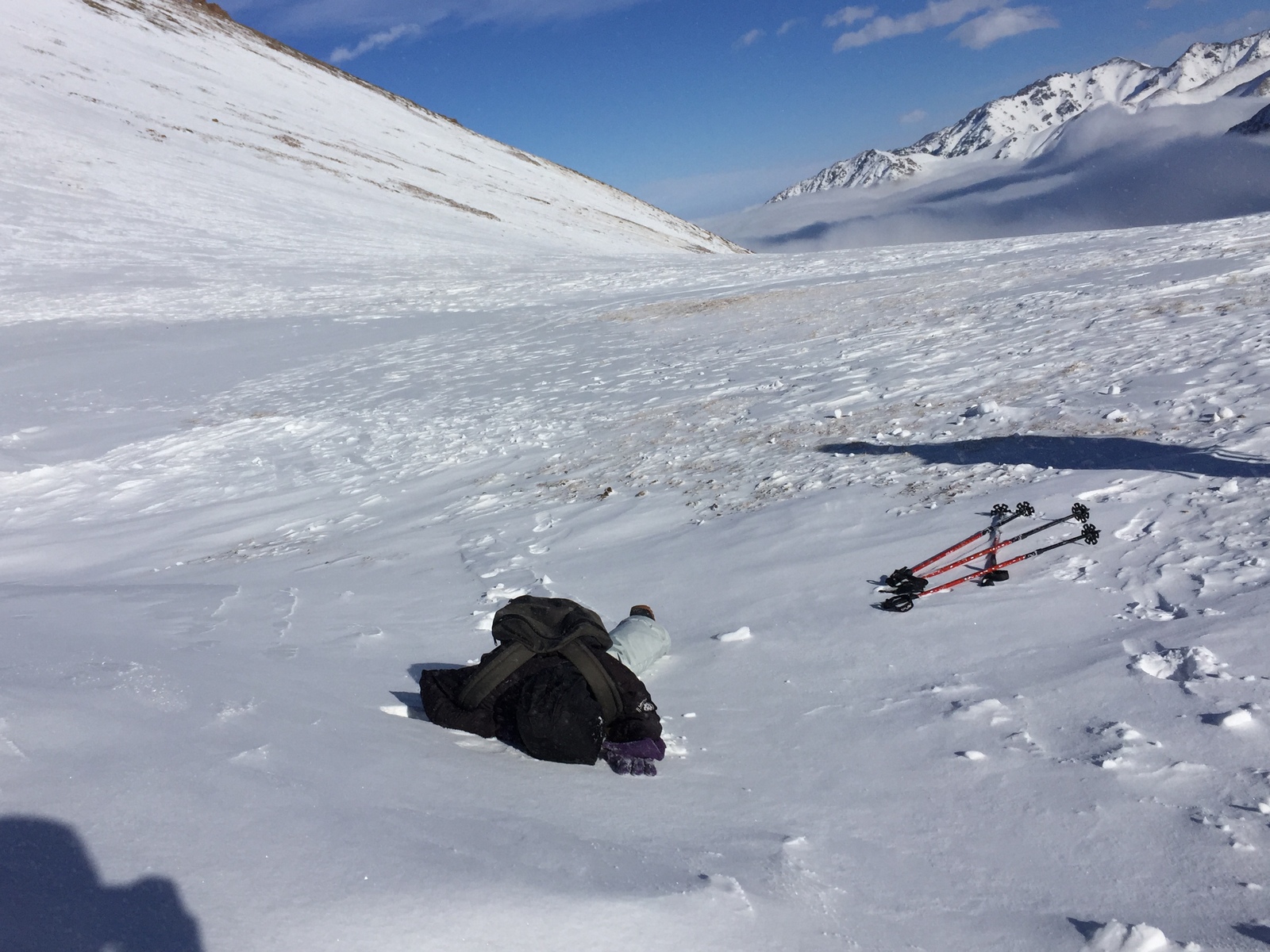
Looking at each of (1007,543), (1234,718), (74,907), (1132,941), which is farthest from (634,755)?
(1007,543)

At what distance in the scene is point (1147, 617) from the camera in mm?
3920

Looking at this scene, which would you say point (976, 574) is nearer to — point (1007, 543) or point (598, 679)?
point (1007, 543)

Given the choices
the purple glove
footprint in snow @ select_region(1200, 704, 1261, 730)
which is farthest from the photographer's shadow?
footprint in snow @ select_region(1200, 704, 1261, 730)

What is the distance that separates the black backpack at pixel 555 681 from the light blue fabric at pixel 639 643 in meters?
0.40

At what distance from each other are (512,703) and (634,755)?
1.81 ft

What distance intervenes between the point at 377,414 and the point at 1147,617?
30.0ft

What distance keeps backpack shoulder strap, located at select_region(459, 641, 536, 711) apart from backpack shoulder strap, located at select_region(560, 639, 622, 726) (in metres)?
0.19

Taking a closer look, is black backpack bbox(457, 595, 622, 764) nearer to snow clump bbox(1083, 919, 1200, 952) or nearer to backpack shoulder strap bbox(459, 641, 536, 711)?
backpack shoulder strap bbox(459, 641, 536, 711)

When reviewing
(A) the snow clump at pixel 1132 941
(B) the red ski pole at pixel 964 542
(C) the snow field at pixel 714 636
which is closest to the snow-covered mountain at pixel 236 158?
(C) the snow field at pixel 714 636

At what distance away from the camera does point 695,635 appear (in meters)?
4.75

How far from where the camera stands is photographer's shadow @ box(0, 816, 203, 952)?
1987mm

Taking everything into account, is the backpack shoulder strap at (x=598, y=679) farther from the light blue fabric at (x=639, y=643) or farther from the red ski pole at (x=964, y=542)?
the red ski pole at (x=964, y=542)

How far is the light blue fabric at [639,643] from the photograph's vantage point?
415 cm

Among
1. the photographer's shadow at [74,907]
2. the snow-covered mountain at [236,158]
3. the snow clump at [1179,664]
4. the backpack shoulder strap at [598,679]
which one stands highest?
the snow-covered mountain at [236,158]
